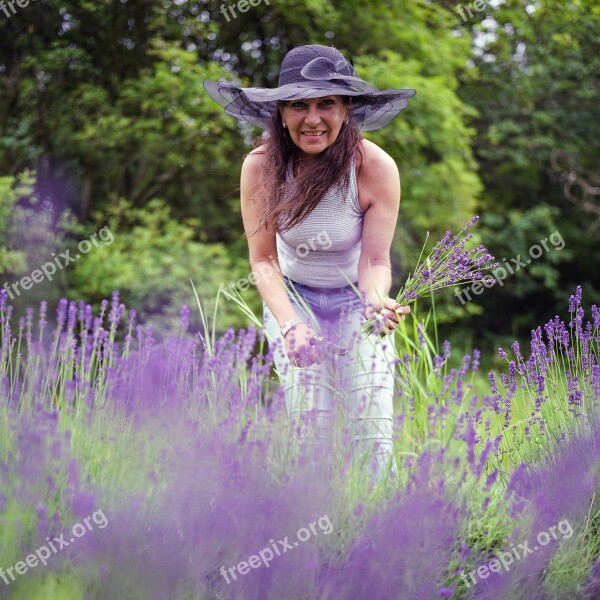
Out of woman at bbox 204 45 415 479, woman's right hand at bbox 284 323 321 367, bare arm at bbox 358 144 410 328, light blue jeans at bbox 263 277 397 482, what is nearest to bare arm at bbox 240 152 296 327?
woman at bbox 204 45 415 479

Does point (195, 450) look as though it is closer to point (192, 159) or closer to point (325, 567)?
point (325, 567)

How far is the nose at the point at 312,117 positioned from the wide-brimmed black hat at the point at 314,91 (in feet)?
0.24

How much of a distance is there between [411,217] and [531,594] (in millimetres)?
6856

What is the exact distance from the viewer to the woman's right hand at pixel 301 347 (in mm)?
2381

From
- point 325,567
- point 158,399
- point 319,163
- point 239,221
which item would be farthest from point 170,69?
point 325,567

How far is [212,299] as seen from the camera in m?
7.12

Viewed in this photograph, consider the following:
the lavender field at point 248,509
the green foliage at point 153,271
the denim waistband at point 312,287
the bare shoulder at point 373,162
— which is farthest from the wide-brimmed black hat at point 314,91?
the green foliage at point 153,271

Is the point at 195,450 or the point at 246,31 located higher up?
the point at 246,31

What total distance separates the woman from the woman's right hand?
11 mm

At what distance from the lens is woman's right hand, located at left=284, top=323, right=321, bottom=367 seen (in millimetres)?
2381

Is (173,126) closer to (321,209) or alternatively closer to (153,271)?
(153,271)

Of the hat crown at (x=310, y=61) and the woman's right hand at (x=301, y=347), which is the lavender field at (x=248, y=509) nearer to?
→ the woman's right hand at (x=301, y=347)

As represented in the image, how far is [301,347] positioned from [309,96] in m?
0.90

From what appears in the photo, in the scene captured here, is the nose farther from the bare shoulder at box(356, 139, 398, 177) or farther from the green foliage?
the green foliage
